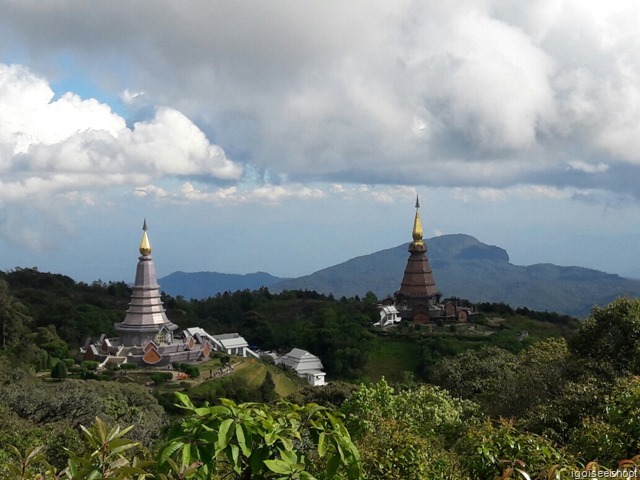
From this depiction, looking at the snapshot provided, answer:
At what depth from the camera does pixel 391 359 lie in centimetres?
5172

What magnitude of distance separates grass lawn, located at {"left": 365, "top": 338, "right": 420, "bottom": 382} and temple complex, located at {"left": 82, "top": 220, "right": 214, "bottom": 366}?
12.6m

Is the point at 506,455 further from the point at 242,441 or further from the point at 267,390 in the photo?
the point at 267,390

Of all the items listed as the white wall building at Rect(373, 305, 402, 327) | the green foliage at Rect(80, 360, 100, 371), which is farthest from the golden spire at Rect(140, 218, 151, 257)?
the white wall building at Rect(373, 305, 402, 327)

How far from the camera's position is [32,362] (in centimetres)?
3922

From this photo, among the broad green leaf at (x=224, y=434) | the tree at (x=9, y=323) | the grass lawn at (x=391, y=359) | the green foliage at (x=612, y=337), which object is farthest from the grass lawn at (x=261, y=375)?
the broad green leaf at (x=224, y=434)

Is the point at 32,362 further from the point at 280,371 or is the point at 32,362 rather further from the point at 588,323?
the point at 588,323

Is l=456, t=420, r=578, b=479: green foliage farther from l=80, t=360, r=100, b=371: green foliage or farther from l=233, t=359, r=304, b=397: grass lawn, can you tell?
l=80, t=360, r=100, b=371: green foliage

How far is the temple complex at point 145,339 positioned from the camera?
147 ft

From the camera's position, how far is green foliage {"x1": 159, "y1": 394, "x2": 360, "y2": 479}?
4234 mm

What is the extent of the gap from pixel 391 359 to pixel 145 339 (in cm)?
1871

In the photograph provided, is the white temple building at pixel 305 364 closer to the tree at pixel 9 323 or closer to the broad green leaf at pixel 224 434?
the tree at pixel 9 323

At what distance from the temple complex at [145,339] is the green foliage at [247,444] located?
1631 inches

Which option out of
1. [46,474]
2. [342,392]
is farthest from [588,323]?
[46,474]

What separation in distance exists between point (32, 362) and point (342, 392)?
20040mm
